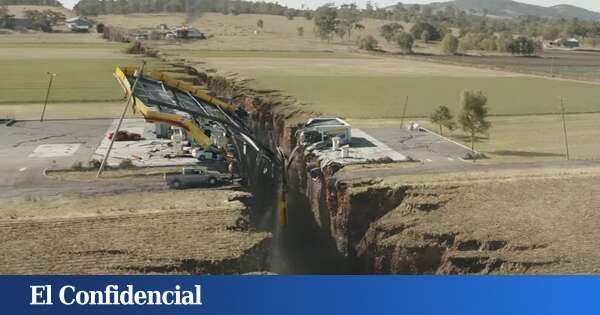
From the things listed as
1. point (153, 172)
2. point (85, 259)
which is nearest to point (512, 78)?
point (153, 172)

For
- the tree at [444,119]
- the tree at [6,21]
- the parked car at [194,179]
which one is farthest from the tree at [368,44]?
the parked car at [194,179]

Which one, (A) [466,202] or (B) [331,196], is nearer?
(A) [466,202]

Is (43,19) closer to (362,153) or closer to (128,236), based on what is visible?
(362,153)

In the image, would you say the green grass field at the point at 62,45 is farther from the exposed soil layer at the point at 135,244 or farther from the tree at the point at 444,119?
the exposed soil layer at the point at 135,244

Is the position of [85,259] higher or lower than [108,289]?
lower

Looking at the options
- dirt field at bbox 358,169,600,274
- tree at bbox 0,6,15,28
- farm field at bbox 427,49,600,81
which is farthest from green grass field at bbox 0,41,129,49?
dirt field at bbox 358,169,600,274

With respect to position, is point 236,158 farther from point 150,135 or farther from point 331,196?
point 150,135

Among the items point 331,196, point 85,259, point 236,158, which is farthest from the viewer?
point 236,158

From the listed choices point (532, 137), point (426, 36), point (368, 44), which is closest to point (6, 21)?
point (368, 44)
